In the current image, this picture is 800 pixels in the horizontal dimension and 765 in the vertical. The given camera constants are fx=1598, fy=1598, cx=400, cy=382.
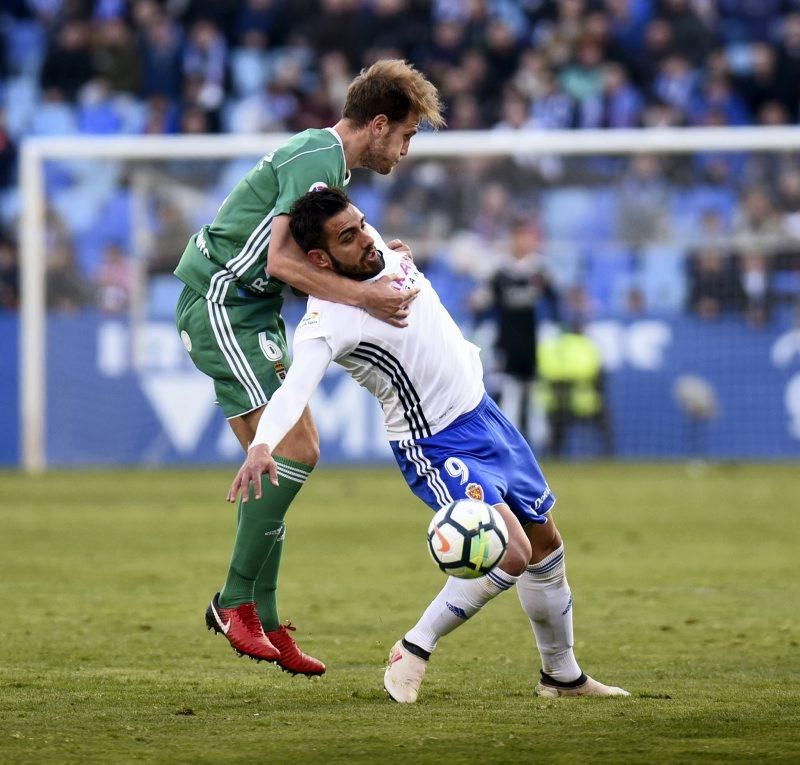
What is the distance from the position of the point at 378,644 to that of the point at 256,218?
1979 millimetres

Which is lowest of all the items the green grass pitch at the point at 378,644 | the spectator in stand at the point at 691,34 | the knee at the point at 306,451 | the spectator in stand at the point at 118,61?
the green grass pitch at the point at 378,644

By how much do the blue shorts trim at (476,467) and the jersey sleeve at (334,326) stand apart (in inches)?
17.2

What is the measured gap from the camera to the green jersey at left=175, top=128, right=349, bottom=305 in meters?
5.84

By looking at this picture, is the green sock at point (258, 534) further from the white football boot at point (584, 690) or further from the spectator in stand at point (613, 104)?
the spectator in stand at point (613, 104)

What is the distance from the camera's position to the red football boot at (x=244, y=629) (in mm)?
5984

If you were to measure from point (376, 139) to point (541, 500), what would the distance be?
1.49 meters

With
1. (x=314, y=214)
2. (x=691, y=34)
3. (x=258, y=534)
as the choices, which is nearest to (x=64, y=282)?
(x=691, y=34)

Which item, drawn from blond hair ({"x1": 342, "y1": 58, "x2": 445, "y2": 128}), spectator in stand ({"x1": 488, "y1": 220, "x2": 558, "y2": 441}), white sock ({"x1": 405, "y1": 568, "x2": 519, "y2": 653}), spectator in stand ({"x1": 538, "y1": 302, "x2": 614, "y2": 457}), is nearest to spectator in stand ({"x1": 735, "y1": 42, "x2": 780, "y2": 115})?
spectator in stand ({"x1": 538, "y1": 302, "x2": 614, "y2": 457})

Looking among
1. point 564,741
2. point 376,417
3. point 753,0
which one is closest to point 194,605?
point 564,741

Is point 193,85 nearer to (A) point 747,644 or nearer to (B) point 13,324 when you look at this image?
(B) point 13,324

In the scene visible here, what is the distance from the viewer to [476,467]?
5543 mm

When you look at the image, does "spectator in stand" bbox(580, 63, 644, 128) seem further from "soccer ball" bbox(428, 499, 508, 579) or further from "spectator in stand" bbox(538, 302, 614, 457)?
"soccer ball" bbox(428, 499, 508, 579)

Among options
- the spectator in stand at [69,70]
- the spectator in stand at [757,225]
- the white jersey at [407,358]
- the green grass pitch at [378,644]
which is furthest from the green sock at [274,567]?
the spectator in stand at [69,70]

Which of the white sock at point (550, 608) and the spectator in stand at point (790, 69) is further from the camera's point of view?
the spectator in stand at point (790, 69)
